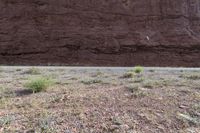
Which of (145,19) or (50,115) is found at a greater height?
(145,19)

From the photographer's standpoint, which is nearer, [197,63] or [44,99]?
[44,99]

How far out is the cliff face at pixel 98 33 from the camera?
102 ft

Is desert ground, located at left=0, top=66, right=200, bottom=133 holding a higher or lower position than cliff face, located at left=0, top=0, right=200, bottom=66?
lower

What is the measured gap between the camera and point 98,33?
105 feet

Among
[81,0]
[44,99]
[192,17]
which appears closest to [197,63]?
[192,17]

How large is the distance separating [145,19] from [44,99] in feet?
88.2

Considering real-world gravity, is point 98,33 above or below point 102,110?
above

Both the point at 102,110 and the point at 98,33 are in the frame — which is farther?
the point at 98,33

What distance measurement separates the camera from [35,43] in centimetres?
3181

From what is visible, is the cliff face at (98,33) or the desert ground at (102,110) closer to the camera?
the desert ground at (102,110)

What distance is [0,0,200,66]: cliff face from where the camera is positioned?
31.1 metres

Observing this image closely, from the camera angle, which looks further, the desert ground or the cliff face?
the cliff face

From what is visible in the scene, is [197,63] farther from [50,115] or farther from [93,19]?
[50,115]

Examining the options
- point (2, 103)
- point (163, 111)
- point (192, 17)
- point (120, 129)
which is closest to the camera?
point (120, 129)
